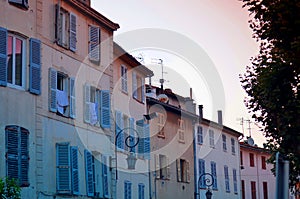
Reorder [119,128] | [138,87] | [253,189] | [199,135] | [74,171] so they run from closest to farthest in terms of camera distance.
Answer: [74,171] → [119,128] → [138,87] → [199,135] → [253,189]

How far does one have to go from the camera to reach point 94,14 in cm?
2548

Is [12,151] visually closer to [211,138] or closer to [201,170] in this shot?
[201,170]

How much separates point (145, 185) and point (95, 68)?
10557 millimetres

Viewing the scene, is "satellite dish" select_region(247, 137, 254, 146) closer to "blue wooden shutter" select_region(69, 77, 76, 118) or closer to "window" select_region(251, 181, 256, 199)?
"window" select_region(251, 181, 256, 199)

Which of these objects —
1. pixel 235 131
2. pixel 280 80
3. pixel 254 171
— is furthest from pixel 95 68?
pixel 254 171

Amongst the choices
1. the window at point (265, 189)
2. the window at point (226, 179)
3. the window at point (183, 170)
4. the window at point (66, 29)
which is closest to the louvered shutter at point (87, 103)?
the window at point (66, 29)

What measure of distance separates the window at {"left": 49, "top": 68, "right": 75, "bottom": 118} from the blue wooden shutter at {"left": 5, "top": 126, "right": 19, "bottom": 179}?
2908mm

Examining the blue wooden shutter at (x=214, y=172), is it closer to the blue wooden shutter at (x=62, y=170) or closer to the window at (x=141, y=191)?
the window at (x=141, y=191)

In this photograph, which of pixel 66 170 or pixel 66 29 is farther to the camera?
pixel 66 29

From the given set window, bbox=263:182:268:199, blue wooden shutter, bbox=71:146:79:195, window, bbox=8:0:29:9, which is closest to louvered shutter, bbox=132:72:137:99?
blue wooden shutter, bbox=71:146:79:195

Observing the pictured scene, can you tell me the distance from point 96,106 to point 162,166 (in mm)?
13716

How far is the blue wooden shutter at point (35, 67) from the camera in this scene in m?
19.6

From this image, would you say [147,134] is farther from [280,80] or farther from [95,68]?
[280,80]

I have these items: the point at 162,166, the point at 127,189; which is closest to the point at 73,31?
the point at 127,189
